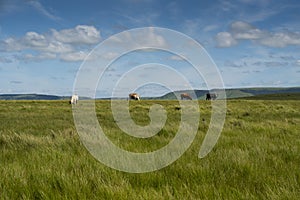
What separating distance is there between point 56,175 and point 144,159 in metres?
1.77

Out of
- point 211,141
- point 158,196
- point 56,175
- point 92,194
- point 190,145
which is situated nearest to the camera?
point 158,196

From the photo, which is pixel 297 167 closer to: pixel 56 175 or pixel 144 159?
pixel 144 159

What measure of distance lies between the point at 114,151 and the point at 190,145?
192cm

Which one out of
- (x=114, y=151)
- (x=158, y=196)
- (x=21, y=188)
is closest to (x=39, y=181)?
(x=21, y=188)

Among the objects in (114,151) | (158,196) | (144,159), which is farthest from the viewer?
(114,151)

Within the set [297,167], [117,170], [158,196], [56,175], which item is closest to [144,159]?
[117,170]

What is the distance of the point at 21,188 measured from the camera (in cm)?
436

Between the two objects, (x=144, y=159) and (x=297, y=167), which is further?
(x=144, y=159)

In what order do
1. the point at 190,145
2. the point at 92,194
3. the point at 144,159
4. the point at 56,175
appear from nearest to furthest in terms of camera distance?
1. the point at 92,194
2. the point at 56,175
3. the point at 144,159
4. the point at 190,145

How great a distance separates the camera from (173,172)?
5137mm

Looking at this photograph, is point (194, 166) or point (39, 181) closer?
point (39, 181)

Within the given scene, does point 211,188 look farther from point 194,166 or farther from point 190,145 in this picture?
point 190,145

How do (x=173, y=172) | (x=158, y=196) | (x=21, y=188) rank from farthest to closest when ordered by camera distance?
1. (x=173, y=172)
2. (x=21, y=188)
3. (x=158, y=196)

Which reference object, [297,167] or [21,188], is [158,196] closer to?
[21,188]
